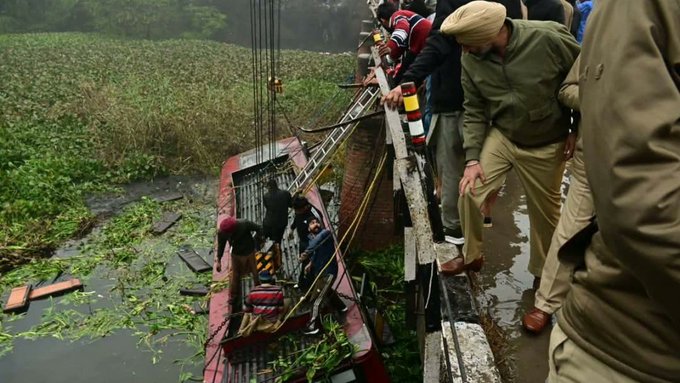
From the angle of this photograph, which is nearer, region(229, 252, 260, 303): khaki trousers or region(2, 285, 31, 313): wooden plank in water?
region(229, 252, 260, 303): khaki trousers

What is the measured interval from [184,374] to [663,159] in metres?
7.08

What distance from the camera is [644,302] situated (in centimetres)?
115

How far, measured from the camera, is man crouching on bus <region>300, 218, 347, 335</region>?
18.4 feet

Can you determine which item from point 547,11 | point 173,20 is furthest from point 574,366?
point 173,20

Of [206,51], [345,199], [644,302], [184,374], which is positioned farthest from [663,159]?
[206,51]

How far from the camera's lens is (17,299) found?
852cm

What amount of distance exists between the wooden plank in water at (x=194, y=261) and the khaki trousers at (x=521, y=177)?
679cm

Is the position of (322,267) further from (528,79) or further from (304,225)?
(528,79)

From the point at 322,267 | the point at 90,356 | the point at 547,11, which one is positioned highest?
the point at 547,11

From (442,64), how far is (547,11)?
1057mm

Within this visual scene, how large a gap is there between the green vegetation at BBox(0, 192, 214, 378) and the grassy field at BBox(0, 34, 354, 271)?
790 mm

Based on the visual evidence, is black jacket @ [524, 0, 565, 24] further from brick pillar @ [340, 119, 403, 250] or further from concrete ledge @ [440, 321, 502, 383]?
brick pillar @ [340, 119, 403, 250]

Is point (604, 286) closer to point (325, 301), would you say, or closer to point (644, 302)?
point (644, 302)

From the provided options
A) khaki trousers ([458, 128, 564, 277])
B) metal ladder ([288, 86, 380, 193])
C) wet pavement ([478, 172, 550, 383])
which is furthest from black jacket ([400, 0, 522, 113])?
metal ladder ([288, 86, 380, 193])
